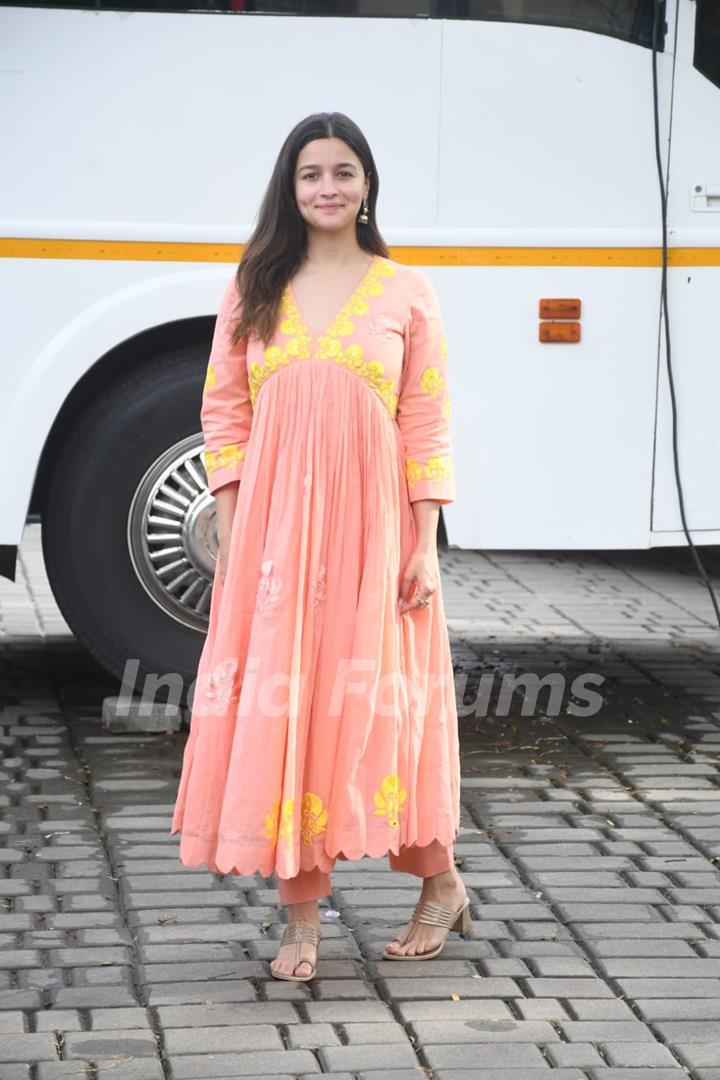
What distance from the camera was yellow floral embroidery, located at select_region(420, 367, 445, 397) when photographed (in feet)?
14.0

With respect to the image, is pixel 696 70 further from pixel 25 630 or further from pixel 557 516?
pixel 25 630

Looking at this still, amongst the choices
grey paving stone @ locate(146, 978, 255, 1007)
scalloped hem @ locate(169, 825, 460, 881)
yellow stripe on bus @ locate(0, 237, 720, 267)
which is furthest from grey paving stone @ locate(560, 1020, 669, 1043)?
yellow stripe on bus @ locate(0, 237, 720, 267)

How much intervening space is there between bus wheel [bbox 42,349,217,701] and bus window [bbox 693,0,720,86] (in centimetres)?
187

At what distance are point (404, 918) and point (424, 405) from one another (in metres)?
1.25

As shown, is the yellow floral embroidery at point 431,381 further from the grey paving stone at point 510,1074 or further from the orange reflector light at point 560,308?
the orange reflector light at point 560,308

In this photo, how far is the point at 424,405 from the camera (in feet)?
14.0

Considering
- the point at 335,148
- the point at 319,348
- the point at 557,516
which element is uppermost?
the point at 335,148

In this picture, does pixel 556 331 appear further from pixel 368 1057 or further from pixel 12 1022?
pixel 12 1022

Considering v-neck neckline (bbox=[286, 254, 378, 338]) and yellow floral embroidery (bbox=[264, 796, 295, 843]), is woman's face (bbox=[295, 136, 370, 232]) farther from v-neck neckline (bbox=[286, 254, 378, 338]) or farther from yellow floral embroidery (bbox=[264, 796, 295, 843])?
yellow floral embroidery (bbox=[264, 796, 295, 843])

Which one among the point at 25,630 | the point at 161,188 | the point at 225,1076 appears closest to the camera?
the point at 225,1076

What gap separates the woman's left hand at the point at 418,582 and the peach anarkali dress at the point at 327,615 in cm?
3

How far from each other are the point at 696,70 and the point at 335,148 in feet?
8.04

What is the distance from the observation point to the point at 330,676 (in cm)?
415

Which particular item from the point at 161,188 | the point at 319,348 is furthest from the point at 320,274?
the point at 161,188
